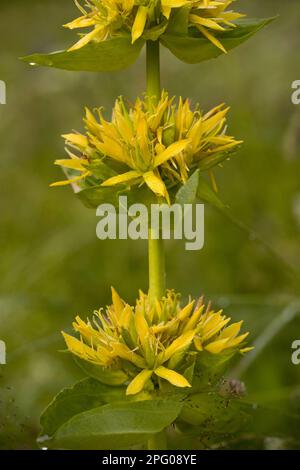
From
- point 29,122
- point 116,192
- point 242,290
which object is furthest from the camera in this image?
point 29,122

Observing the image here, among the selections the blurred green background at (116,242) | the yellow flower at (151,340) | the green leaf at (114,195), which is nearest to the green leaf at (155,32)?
the green leaf at (114,195)

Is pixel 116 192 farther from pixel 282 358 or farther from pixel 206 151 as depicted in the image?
pixel 282 358

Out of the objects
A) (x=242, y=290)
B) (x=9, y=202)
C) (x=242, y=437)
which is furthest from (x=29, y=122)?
(x=242, y=437)

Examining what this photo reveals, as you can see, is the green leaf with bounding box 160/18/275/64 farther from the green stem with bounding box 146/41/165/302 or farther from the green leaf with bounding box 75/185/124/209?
the green leaf with bounding box 75/185/124/209

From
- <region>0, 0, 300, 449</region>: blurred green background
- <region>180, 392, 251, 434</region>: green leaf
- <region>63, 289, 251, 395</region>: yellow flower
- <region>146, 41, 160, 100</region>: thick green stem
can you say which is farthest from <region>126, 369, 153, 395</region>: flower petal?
<region>146, 41, 160, 100</region>: thick green stem

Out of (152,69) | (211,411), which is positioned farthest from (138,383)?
(152,69)

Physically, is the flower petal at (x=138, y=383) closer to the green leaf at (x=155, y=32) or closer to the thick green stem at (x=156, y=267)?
the thick green stem at (x=156, y=267)

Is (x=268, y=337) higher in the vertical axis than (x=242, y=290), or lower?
lower
